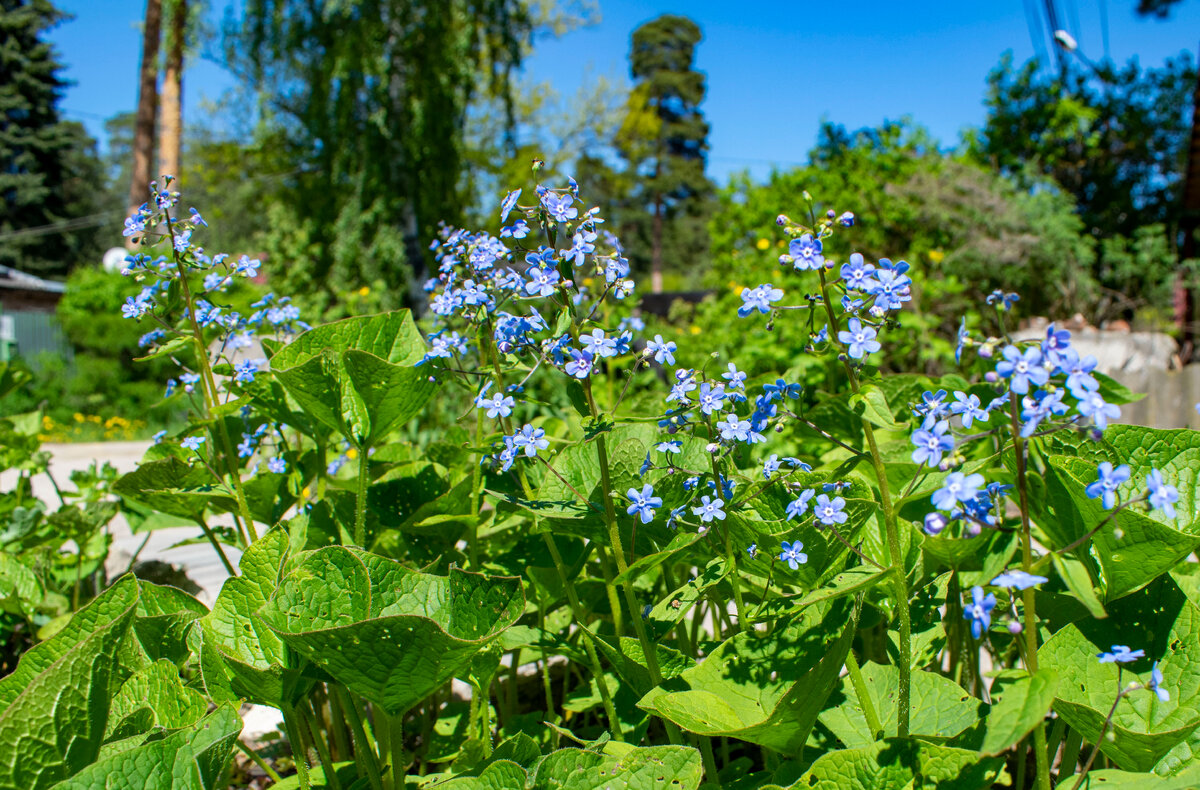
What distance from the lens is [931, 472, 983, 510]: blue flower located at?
29.7 inches

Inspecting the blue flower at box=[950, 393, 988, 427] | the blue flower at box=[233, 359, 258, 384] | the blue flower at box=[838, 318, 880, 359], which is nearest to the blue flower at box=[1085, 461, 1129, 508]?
the blue flower at box=[950, 393, 988, 427]

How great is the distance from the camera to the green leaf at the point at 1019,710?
696mm

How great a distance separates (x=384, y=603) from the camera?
→ 113 centimetres

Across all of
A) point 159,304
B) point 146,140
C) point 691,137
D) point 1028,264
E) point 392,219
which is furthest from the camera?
point 691,137

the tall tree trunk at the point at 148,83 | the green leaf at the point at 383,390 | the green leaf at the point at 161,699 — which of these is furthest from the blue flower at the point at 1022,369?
the tall tree trunk at the point at 148,83

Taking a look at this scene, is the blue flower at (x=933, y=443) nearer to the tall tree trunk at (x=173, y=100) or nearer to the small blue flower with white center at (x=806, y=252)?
the small blue flower with white center at (x=806, y=252)

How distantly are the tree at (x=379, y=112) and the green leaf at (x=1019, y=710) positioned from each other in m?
11.3

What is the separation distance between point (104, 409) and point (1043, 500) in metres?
14.5

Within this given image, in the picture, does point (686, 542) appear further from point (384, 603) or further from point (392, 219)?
point (392, 219)

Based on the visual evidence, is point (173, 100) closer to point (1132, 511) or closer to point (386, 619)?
point (386, 619)

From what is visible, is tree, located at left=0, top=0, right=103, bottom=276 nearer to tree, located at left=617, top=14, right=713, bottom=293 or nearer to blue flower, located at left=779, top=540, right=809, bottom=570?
tree, located at left=617, top=14, right=713, bottom=293

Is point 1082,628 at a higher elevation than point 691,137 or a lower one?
lower

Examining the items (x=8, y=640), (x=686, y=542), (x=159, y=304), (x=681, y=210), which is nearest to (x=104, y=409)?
(x=8, y=640)

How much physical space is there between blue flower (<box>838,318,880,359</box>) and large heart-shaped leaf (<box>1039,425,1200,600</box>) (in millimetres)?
347
